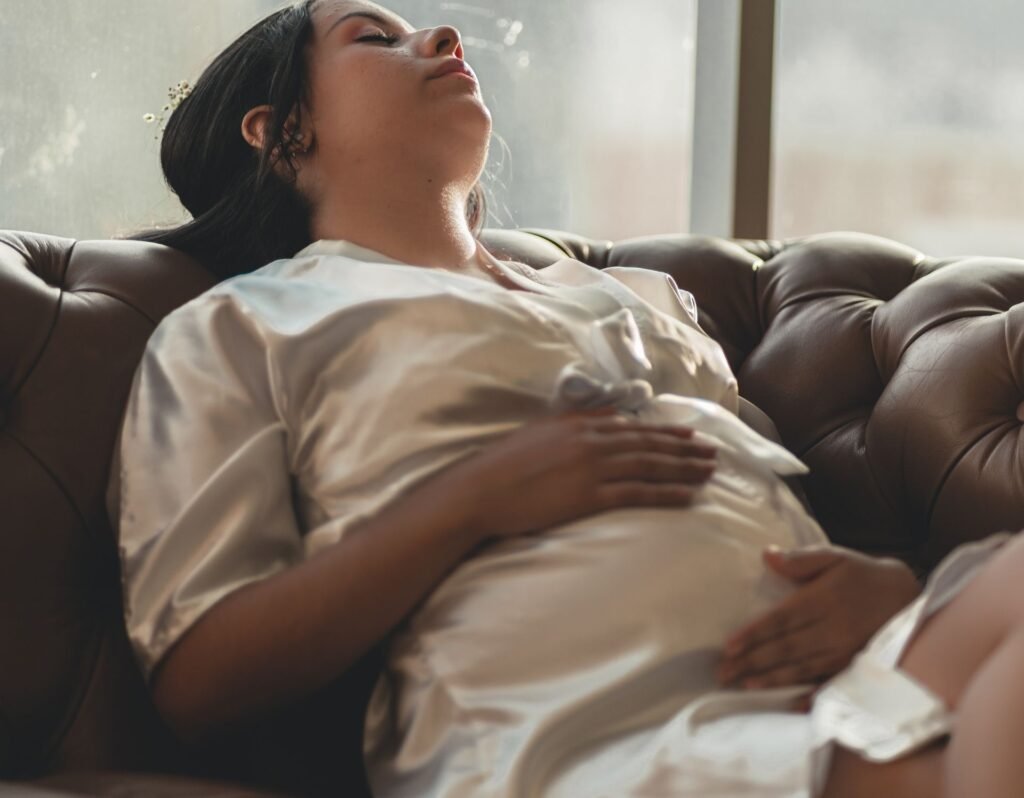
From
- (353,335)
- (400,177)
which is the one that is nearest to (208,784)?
(353,335)

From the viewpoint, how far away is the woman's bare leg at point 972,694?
0.68m

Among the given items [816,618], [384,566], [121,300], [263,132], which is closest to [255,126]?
[263,132]

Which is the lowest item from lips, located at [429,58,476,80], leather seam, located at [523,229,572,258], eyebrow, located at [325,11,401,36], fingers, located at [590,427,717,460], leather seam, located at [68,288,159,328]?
fingers, located at [590,427,717,460]

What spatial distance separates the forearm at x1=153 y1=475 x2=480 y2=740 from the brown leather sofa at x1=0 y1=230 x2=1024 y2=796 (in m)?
0.09

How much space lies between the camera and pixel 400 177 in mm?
1337

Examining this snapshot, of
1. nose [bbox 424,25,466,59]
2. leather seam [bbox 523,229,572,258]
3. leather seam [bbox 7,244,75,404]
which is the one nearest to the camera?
leather seam [bbox 7,244,75,404]

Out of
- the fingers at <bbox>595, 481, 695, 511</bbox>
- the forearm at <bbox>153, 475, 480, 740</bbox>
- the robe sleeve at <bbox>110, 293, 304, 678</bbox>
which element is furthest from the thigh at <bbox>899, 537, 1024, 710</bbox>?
the robe sleeve at <bbox>110, 293, 304, 678</bbox>

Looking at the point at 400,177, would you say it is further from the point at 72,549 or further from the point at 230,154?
the point at 72,549

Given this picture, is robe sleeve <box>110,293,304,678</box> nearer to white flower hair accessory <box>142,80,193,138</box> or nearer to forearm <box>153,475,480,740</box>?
forearm <box>153,475,480,740</box>

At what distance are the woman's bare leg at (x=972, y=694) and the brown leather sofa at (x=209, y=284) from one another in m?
0.53

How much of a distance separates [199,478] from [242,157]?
582 mm

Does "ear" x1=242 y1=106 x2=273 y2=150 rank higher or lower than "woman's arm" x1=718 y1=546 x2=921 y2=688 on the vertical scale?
higher

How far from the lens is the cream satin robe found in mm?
896

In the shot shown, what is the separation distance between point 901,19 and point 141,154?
1445 millimetres
